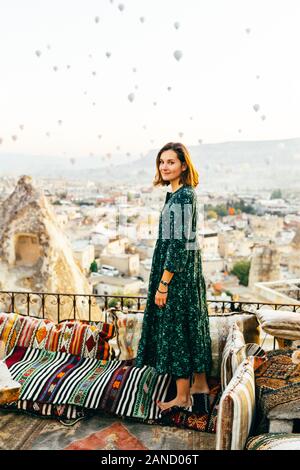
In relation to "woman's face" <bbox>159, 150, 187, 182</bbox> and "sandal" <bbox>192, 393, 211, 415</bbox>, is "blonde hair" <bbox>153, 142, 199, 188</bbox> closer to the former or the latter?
"woman's face" <bbox>159, 150, 187, 182</bbox>

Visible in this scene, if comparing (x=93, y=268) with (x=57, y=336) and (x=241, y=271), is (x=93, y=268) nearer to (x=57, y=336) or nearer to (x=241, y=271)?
(x=241, y=271)

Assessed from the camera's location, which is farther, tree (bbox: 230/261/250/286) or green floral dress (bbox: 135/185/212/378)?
tree (bbox: 230/261/250/286)

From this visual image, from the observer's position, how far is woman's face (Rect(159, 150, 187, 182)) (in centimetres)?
250

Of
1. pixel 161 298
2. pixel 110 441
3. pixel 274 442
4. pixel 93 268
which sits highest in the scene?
pixel 161 298

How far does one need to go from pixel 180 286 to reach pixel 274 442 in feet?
3.11

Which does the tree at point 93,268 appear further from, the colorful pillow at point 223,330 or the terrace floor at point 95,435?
the terrace floor at point 95,435

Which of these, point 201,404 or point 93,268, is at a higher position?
point 201,404

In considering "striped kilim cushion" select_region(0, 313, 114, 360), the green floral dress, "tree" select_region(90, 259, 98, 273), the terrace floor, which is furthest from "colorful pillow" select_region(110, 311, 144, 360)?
"tree" select_region(90, 259, 98, 273)

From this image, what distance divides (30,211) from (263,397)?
768cm

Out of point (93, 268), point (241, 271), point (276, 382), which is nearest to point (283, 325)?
point (276, 382)

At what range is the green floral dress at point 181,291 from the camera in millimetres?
2457

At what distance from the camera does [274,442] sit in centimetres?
180

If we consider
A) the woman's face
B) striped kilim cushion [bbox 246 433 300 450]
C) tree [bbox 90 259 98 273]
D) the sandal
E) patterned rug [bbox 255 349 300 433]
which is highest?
the woman's face
